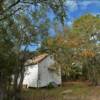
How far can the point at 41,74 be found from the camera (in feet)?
160

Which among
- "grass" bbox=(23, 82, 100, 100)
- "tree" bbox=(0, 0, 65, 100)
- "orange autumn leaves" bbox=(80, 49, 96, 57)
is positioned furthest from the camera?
"orange autumn leaves" bbox=(80, 49, 96, 57)

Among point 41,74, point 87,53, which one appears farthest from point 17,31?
point 41,74

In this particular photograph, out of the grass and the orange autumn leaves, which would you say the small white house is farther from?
the grass

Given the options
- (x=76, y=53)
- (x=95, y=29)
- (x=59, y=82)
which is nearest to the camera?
(x=76, y=53)

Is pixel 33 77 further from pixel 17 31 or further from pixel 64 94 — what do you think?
pixel 17 31

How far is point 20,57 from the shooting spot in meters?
27.9

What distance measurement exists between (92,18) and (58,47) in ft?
56.6

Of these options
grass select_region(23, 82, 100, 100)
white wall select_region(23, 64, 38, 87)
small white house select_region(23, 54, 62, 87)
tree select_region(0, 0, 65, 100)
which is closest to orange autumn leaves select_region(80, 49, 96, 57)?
small white house select_region(23, 54, 62, 87)

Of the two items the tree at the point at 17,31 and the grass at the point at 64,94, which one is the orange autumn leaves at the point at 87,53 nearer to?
the grass at the point at 64,94

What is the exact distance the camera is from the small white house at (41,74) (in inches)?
1870

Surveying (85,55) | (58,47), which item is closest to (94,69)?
(85,55)

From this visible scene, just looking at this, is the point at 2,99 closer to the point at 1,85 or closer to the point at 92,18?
the point at 1,85

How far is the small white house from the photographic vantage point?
4750 cm

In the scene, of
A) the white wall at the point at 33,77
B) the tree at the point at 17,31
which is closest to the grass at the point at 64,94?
the tree at the point at 17,31
